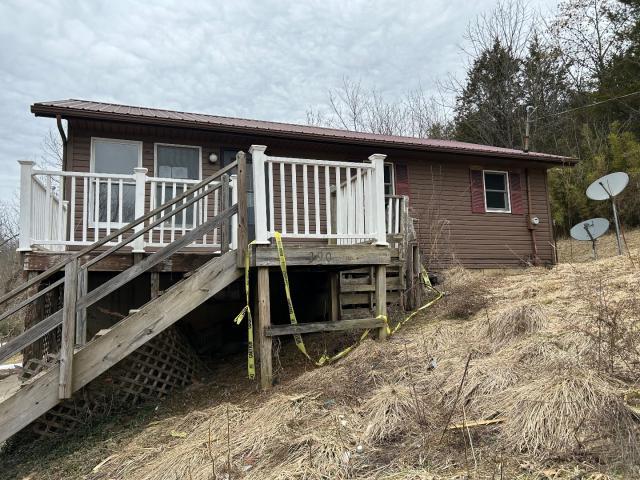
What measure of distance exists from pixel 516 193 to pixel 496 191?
0.53 meters

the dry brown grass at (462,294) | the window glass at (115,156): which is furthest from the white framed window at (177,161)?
the dry brown grass at (462,294)

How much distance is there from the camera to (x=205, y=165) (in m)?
8.85

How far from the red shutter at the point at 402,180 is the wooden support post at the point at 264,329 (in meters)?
6.14

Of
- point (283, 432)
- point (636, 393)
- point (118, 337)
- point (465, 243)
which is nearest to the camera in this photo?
point (636, 393)

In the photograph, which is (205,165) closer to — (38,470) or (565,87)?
(38,470)

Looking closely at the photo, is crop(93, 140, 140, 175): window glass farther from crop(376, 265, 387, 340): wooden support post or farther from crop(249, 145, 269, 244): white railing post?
crop(376, 265, 387, 340): wooden support post

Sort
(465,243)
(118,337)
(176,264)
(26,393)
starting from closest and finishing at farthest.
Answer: (26,393) → (118,337) → (176,264) → (465,243)

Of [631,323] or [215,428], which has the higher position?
[631,323]

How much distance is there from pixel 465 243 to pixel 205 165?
6.22 metres

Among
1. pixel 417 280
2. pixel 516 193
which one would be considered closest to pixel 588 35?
pixel 516 193

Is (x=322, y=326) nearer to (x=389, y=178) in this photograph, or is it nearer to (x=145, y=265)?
(x=145, y=265)

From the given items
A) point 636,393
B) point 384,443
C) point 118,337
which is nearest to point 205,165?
point 118,337

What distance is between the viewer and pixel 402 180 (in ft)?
34.8

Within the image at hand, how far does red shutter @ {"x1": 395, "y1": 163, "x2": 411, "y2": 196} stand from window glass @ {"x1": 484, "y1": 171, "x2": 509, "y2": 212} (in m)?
2.30
